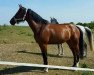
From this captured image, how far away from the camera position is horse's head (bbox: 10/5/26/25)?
1102 centimetres

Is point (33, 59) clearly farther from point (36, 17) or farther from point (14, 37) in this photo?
point (14, 37)

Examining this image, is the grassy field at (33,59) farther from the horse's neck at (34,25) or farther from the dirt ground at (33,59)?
the horse's neck at (34,25)

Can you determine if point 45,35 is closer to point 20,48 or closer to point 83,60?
point 83,60

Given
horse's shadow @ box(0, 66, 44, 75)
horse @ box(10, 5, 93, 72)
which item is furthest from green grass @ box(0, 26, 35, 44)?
horse @ box(10, 5, 93, 72)

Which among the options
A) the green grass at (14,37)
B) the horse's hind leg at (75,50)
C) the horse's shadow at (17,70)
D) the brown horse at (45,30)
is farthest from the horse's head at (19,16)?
the green grass at (14,37)

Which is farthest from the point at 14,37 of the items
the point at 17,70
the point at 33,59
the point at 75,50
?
the point at 17,70

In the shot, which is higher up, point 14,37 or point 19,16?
point 19,16

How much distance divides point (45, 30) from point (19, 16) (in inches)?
39.9

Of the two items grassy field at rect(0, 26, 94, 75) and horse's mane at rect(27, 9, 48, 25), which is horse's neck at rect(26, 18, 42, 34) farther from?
grassy field at rect(0, 26, 94, 75)

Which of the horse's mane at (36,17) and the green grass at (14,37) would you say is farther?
the green grass at (14,37)

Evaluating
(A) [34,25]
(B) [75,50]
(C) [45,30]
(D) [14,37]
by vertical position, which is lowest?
(B) [75,50]

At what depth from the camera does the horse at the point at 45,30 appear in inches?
431

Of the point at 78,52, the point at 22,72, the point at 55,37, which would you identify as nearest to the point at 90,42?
the point at 78,52

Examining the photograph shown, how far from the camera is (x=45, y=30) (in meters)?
11.1
